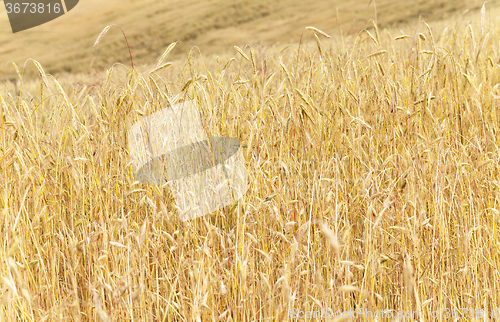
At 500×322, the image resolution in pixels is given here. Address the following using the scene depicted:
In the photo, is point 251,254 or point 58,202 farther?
point 58,202

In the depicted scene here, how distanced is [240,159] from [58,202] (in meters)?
0.78

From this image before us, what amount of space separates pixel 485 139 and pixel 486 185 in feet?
0.74

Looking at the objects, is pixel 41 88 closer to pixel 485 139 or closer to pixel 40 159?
pixel 40 159

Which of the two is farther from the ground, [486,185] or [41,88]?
[41,88]

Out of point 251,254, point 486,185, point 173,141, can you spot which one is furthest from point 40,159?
point 486,185

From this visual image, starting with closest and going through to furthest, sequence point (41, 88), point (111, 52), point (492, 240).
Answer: point (492, 240) → point (41, 88) → point (111, 52)

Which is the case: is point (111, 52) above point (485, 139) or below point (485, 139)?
above

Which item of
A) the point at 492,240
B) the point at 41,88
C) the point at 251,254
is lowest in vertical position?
the point at 492,240

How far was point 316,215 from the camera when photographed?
62.7 inches

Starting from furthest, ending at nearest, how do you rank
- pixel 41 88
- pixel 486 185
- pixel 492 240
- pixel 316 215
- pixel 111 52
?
pixel 111 52 → pixel 41 88 → pixel 486 185 → pixel 316 215 → pixel 492 240

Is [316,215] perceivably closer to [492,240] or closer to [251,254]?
[251,254]

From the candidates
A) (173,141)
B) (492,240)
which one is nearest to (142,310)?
(173,141)

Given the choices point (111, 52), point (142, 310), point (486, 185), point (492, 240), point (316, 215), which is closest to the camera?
point (142, 310)

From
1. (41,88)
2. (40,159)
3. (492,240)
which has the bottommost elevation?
(492,240)
